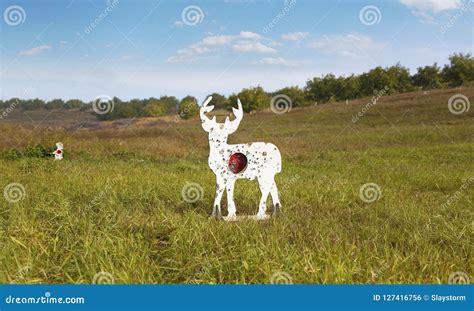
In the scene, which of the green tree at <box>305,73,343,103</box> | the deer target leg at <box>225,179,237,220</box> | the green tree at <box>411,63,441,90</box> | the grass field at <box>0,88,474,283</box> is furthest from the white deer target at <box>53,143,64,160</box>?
the green tree at <box>411,63,441,90</box>

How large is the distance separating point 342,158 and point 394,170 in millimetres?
3331

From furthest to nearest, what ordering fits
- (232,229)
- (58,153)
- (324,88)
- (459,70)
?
1. (324,88)
2. (459,70)
3. (58,153)
4. (232,229)

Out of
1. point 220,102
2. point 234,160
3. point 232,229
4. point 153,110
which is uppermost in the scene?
point 220,102

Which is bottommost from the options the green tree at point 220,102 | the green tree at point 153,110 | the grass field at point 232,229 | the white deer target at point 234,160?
the grass field at point 232,229

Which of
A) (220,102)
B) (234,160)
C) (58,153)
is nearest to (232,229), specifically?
(234,160)

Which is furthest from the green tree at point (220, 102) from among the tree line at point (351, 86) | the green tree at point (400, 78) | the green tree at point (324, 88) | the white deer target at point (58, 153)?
the white deer target at point (58, 153)

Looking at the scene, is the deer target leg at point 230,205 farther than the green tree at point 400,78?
No

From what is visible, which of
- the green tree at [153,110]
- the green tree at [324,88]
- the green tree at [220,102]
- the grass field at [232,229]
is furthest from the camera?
the green tree at [324,88]

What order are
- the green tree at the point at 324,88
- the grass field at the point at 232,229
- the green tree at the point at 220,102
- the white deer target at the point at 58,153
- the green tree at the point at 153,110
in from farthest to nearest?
the green tree at the point at 324,88
the green tree at the point at 220,102
the green tree at the point at 153,110
the white deer target at the point at 58,153
the grass field at the point at 232,229

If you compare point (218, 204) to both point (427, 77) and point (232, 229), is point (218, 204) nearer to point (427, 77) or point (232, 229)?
point (232, 229)

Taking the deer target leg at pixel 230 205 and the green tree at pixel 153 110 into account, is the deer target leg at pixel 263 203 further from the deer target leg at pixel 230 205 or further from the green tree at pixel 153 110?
the green tree at pixel 153 110

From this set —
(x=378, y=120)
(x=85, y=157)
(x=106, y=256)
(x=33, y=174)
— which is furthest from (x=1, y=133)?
(x=378, y=120)

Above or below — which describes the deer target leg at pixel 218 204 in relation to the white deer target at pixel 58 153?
below

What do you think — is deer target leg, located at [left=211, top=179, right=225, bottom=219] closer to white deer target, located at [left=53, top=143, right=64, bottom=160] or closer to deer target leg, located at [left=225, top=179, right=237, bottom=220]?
deer target leg, located at [left=225, top=179, right=237, bottom=220]
